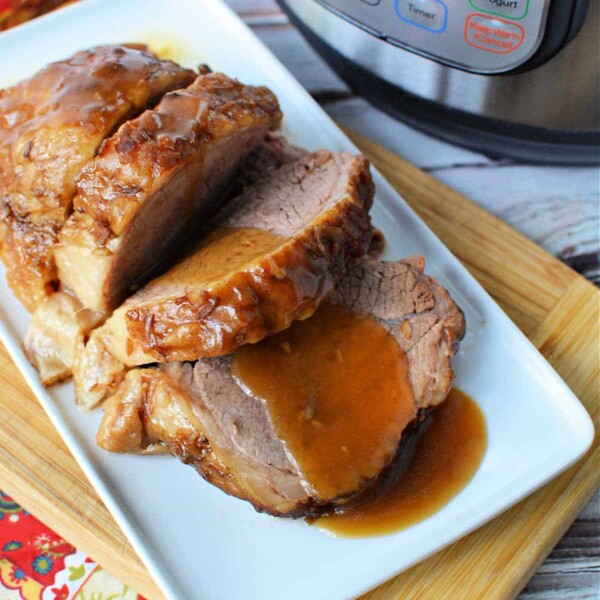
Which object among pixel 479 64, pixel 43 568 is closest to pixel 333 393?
pixel 43 568

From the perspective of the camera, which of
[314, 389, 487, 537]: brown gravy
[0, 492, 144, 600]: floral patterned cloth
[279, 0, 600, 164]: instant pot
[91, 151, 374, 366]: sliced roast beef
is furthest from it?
[279, 0, 600, 164]: instant pot

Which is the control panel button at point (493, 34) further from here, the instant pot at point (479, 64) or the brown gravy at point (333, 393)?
the brown gravy at point (333, 393)

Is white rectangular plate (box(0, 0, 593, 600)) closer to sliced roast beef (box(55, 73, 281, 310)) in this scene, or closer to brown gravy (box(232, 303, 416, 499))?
brown gravy (box(232, 303, 416, 499))

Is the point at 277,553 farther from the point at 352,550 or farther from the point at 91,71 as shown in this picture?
the point at 91,71

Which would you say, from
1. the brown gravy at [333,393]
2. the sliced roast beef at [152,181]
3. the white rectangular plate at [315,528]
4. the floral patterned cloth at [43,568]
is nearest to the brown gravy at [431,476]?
the white rectangular plate at [315,528]

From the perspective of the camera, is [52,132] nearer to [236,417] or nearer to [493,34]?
[236,417]

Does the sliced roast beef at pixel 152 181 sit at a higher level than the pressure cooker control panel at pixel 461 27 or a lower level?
lower

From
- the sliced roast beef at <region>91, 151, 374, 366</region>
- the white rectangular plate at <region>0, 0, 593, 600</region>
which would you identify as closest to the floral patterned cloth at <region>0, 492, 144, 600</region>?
the white rectangular plate at <region>0, 0, 593, 600</region>
